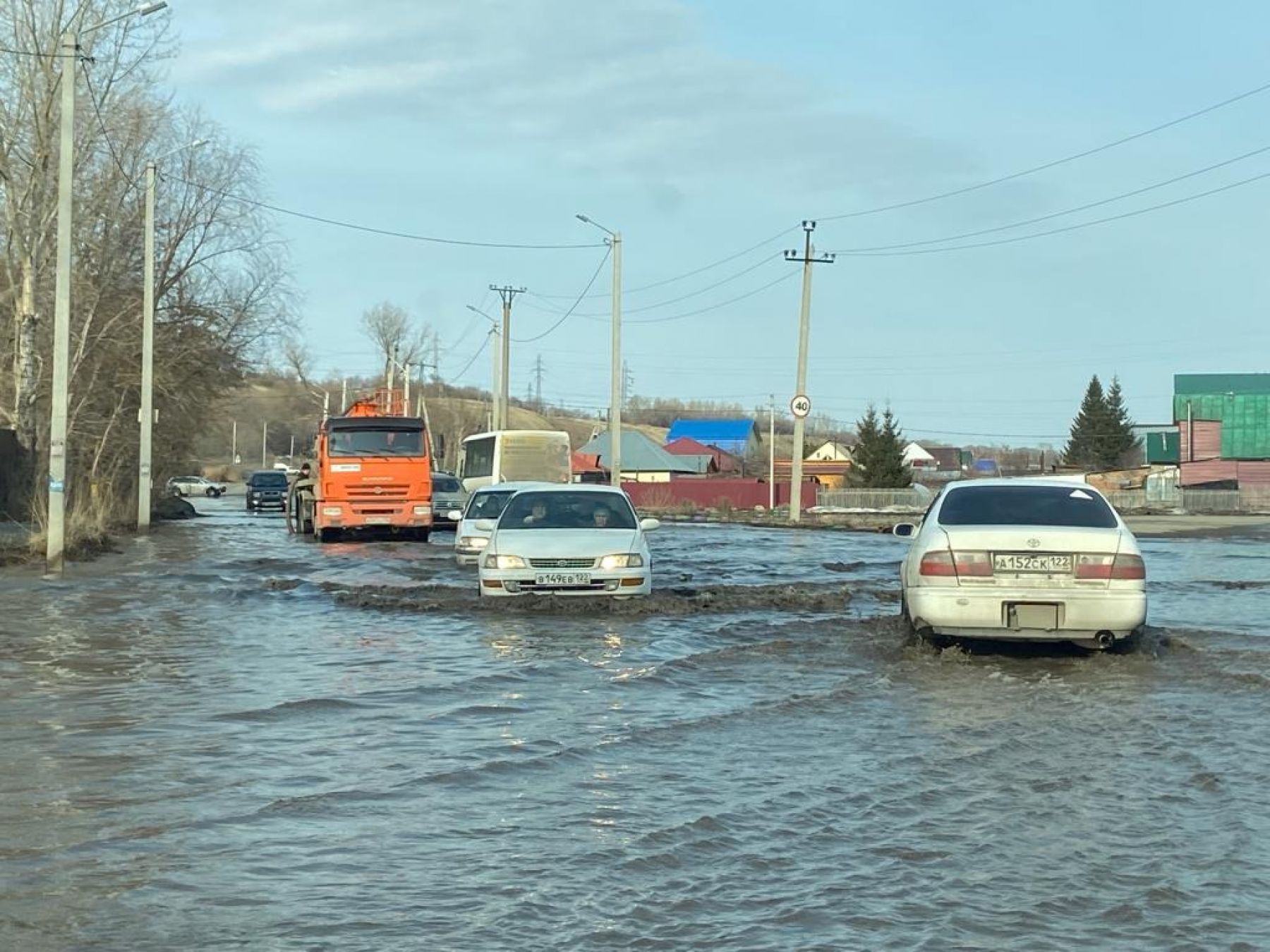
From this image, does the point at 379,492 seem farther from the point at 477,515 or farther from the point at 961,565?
the point at 961,565

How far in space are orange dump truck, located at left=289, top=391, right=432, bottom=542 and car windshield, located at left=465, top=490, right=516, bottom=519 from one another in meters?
9.22

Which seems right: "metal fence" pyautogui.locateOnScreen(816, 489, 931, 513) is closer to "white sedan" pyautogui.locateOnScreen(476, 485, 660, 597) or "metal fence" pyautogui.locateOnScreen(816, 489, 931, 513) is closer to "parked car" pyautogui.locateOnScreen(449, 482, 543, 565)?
"parked car" pyautogui.locateOnScreen(449, 482, 543, 565)

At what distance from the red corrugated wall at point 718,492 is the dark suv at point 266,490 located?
17.6 m

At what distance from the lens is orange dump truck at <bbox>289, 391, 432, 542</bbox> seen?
31453mm

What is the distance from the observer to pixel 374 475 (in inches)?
1238

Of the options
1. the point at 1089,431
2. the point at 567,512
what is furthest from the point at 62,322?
the point at 1089,431

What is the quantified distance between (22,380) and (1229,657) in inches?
1070

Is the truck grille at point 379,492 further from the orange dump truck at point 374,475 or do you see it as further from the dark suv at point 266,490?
the dark suv at point 266,490

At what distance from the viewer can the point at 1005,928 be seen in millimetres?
5191

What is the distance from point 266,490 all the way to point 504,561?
150 feet

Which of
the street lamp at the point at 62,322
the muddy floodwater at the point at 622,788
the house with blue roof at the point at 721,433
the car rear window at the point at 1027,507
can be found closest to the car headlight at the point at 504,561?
the muddy floodwater at the point at 622,788

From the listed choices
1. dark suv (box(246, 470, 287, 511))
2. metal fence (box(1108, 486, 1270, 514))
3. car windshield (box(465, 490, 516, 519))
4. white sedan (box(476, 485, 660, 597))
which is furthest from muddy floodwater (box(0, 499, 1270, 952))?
metal fence (box(1108, 486, 1270, 514))

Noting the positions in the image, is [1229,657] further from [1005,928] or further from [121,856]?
[121,856]

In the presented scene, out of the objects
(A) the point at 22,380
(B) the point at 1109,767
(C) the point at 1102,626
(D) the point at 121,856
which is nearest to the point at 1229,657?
(C) the point at 1102,626
